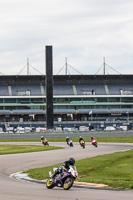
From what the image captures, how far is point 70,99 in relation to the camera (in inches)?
4916

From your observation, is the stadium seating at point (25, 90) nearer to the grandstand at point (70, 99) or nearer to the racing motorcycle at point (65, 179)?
the grandstand at point (70, 99)

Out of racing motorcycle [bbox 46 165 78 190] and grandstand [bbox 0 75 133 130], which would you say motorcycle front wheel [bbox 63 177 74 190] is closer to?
racing motorcycle [bbox 46 165 78 190]

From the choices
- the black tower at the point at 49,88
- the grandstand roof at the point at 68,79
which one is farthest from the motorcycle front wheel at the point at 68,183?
the grandstand roof at the point at 68,79

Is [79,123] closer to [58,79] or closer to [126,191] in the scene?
[58,79]

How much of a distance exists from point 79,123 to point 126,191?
337ft

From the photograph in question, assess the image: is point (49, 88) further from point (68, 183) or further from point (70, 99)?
point (68, 183)

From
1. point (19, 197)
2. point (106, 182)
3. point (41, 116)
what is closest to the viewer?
point (19, 197)

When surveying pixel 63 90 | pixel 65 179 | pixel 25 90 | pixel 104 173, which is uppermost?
pixel 25 90

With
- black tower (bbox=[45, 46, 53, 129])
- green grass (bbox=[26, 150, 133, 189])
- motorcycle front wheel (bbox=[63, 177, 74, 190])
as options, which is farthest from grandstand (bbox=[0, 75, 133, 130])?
motorcycle front wheel (bbox=[63, 177, 74, 190])

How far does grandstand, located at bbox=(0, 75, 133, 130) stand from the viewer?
408ft

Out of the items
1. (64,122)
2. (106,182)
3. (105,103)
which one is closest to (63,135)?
(64,122)

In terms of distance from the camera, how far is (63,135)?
7956 centimetres

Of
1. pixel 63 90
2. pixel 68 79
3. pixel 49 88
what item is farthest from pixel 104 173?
pixel 68 79

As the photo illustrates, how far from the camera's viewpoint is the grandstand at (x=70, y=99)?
12425 cm
